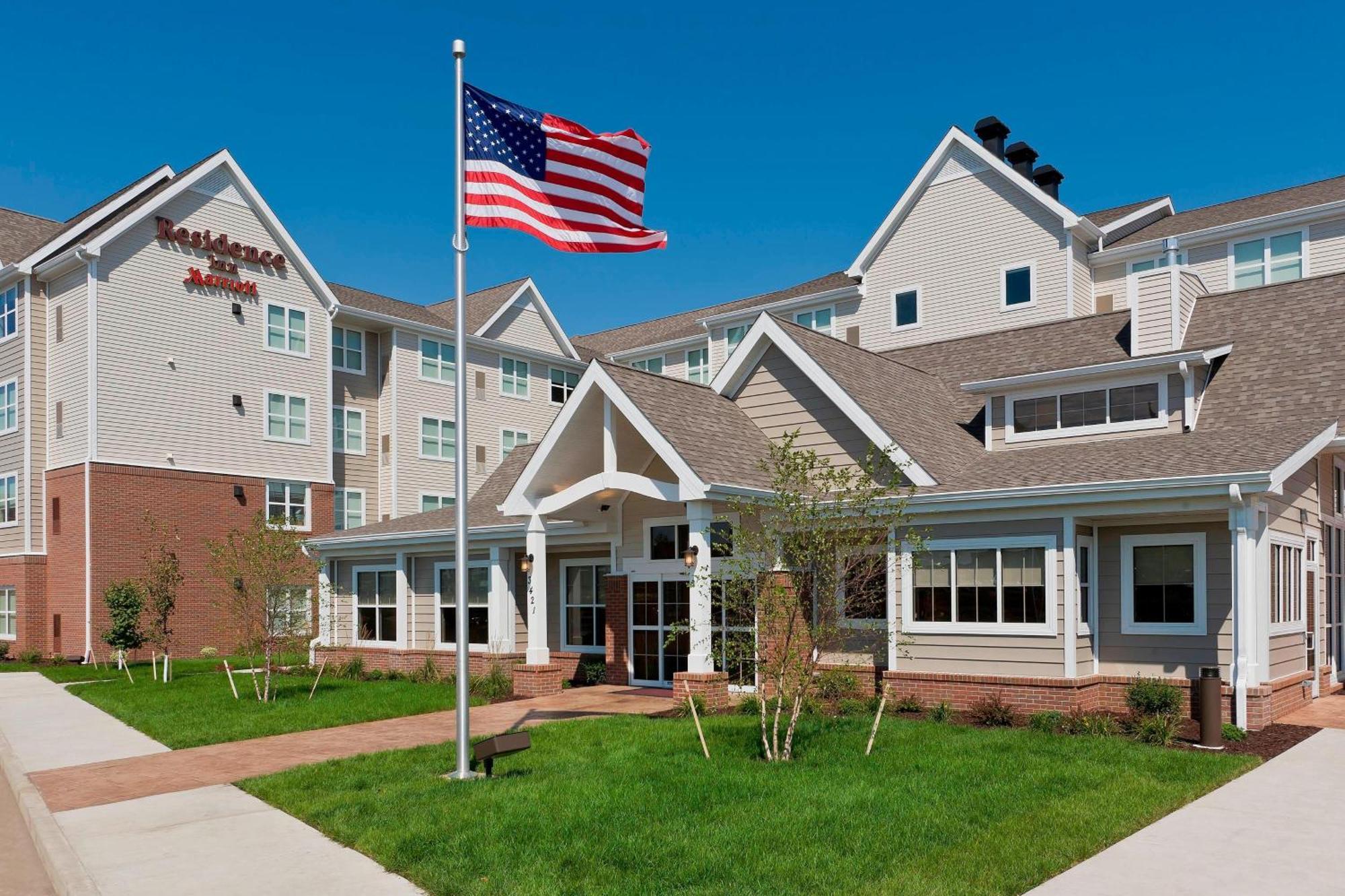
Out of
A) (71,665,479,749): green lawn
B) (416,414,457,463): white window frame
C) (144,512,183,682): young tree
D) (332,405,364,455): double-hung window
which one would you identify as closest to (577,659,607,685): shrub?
→ (71,665,479,749): green lawn

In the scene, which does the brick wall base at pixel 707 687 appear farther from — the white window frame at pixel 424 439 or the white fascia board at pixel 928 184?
the white window frame at pixel 424 439

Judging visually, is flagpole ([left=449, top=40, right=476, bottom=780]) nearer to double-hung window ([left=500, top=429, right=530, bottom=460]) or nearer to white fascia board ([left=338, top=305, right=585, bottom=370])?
white fascia board ([left=338, top=305, right=585, bottom=370])

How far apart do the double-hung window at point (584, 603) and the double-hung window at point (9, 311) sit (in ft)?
71.7

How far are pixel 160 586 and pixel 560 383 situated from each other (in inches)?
915

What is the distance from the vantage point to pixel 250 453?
113ft

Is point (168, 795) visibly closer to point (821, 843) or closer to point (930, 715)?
point (821, 843)

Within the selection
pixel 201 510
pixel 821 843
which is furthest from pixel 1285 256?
pixel 201 510

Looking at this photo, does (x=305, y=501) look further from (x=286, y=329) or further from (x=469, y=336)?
(x=469, y=336)

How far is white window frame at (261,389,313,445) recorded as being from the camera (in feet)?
115

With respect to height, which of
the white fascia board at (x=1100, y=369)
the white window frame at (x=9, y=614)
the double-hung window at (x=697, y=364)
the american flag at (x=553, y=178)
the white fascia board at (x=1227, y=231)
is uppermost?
the white fascia board at (x=1227, y=231)

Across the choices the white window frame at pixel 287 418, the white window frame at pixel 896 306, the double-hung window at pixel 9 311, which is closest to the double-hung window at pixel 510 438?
the white window frame at pixel 287 418

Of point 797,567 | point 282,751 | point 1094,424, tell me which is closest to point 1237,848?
point 797,567

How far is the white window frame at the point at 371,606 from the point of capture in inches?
954

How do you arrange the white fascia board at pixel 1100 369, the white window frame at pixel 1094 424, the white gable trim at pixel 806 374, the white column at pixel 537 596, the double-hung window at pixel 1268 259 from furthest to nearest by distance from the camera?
the double-hung window at pixel 1268 259, the white column at pixel 537 596, the white window frame at pixel 1094 424, the white fascia board at pixel 1100 369, the white gable trim at pixel 806 374
